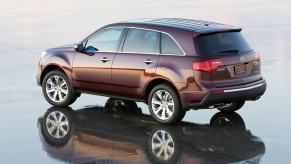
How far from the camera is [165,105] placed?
12609 mm

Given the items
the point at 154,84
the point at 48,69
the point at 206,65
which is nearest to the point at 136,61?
the point at 154,84

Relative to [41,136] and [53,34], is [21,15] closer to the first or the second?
[53,34]

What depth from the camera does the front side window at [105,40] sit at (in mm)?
13602

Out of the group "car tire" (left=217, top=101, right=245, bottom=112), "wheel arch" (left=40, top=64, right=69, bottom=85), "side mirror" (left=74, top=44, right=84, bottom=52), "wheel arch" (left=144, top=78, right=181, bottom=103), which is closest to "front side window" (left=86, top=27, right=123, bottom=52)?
"side mirror" (left=74, top=44, right=84, bottom=52)

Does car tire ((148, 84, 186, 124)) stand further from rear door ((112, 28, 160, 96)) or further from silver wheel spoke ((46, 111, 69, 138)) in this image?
silver wheel spoke ((46, 111, 69, 138))

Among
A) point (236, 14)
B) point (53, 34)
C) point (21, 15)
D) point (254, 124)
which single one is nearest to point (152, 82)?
point (254, 124)

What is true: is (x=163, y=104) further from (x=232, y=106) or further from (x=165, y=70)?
(x=232, y=106)

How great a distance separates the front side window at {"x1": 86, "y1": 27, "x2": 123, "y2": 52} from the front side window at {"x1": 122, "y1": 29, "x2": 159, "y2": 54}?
0.83ft

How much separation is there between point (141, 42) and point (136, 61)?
37 centimetres

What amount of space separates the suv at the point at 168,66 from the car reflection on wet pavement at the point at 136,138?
33cm

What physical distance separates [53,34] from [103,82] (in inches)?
462

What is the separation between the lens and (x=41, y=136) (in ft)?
38.7

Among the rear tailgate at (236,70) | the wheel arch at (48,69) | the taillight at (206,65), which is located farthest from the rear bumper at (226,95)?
the wheel arch at (48,69)

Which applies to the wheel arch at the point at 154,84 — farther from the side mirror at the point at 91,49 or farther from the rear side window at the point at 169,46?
the side mirror at the point at 91,49
